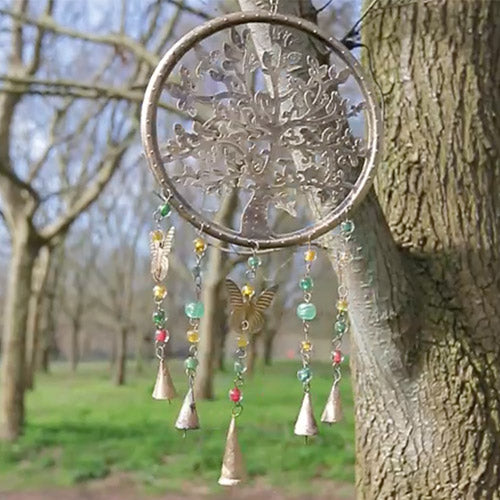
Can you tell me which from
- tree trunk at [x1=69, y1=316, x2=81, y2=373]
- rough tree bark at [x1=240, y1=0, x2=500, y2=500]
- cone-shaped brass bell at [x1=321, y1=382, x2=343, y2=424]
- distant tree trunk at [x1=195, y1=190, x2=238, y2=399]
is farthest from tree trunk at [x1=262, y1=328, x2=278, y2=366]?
cone-shaped brass bell at [x1=321, y1=382, x2=343, y2=424]

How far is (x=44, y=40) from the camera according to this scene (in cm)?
587

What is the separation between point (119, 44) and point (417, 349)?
3.38 metres

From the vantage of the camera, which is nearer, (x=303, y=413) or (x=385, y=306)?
(x=303, y=413)

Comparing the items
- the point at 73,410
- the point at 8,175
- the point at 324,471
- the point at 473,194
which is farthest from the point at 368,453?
the point at 73,410

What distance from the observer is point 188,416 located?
1.34 metres

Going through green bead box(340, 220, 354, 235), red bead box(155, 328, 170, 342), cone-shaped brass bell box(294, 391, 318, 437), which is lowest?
cone-shaped brass bell box(294, 391, 318, 437)

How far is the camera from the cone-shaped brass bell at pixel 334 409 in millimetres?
1439

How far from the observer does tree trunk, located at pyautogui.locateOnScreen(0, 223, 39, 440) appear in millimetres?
5559

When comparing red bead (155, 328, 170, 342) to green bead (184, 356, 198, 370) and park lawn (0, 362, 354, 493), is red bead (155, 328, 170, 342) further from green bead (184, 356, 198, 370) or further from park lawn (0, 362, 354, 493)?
park lawn (0, 362, 354, 493)

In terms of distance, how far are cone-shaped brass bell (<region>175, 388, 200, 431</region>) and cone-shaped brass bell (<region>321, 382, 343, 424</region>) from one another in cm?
25

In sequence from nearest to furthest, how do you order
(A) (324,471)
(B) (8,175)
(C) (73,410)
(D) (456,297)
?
(D) (456,297), (A) (324,471), (B) (8,175), (C) (73,410)

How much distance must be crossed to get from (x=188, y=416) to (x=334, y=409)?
27 cm

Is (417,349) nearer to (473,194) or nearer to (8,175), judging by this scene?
(473,194)

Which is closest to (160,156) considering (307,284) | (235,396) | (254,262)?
(254,262)
